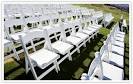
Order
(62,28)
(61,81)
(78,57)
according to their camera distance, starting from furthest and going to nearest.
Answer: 1. (78,57)
2. (62,28)
3. (61,81)

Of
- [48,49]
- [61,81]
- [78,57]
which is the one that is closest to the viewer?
[61,81]

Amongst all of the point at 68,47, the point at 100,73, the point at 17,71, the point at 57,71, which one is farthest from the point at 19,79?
the point at 100,73

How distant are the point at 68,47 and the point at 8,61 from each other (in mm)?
1504

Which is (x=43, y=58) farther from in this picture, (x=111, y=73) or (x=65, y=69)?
(x=111, y=73)

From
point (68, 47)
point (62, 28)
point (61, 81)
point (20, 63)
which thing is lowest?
point (61, 81)

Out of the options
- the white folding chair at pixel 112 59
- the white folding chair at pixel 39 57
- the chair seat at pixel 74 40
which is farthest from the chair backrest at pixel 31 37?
the white folding chair at pixel 112 59

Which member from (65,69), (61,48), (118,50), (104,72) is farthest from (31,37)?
(118,50)

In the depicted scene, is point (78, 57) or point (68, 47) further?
point (78, 57)

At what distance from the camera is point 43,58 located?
3791mm

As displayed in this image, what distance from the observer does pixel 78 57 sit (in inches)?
213

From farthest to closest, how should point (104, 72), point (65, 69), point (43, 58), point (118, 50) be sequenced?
point (118, 50), point (65, 69), point (43, 58), point (104, 72)

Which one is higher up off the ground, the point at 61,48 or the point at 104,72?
the point at 61,48

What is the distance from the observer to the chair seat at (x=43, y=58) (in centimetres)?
358

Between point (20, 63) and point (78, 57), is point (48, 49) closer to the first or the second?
point (20, 63)
